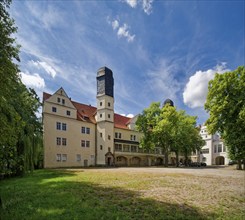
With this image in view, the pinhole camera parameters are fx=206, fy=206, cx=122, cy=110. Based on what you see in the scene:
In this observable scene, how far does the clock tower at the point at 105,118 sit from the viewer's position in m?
40.6

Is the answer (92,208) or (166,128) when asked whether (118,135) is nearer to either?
(166,128)

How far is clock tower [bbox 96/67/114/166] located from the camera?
133ft

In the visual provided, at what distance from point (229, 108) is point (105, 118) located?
73.7ft

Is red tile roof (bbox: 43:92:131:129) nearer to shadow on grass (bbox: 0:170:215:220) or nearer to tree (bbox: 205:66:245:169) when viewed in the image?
tree (bbox: 205:66:245:169)

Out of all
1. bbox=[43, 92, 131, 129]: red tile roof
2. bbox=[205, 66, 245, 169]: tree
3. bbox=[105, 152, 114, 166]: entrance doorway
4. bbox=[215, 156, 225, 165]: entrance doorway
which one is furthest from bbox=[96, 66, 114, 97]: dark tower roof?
bbox=[215, 156, 225, 165]: entrance doorway

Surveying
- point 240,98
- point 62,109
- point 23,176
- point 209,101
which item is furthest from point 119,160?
point 23,176

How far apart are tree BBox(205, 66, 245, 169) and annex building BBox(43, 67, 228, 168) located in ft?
65.2

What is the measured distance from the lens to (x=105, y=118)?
41156 mm

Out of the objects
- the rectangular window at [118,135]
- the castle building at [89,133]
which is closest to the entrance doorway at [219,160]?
the castle building at [89,133]

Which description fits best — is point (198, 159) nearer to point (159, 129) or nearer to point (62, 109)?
point (159, 129)

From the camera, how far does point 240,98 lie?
87.8ft

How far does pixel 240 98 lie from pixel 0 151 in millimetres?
27901

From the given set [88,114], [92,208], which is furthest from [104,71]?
[92,208]

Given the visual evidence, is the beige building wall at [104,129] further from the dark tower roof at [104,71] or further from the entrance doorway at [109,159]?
the dark tower roof at [104,71]
